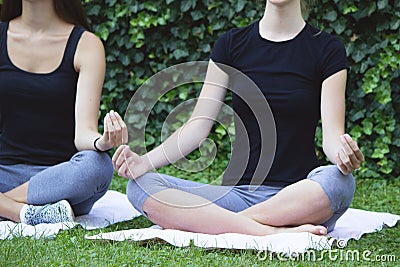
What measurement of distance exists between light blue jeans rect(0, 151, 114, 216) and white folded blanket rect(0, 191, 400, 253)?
14cm

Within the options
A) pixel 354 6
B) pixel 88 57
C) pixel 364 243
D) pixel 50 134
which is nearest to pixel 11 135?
pixel 50 134

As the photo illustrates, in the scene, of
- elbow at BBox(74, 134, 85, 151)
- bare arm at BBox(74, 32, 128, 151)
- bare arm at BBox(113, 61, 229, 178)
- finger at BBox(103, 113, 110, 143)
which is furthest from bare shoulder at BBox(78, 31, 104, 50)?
finger at BBox(103, 113, 110, 143)

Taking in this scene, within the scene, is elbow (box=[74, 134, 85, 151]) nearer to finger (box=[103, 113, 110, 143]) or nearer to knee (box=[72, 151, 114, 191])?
knee (box=[72, 151, 114, 191])

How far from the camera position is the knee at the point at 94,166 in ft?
10.9

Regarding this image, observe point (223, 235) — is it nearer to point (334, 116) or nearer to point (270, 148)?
point (270, 148)

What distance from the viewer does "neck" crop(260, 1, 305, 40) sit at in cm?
326

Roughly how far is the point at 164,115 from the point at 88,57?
1.76m

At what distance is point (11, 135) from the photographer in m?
3.57

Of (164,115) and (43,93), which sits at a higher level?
(43,93)

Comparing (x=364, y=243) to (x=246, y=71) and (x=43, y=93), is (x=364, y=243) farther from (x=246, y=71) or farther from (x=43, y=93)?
(x=43, y=93)

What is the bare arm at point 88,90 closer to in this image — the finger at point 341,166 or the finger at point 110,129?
the finger at point 110,129

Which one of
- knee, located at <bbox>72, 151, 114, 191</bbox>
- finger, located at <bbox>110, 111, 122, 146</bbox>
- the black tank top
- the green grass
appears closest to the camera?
the green grass

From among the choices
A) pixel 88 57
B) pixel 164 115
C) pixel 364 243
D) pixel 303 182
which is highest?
pixel 88 57

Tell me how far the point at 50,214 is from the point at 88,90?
1.89ft
